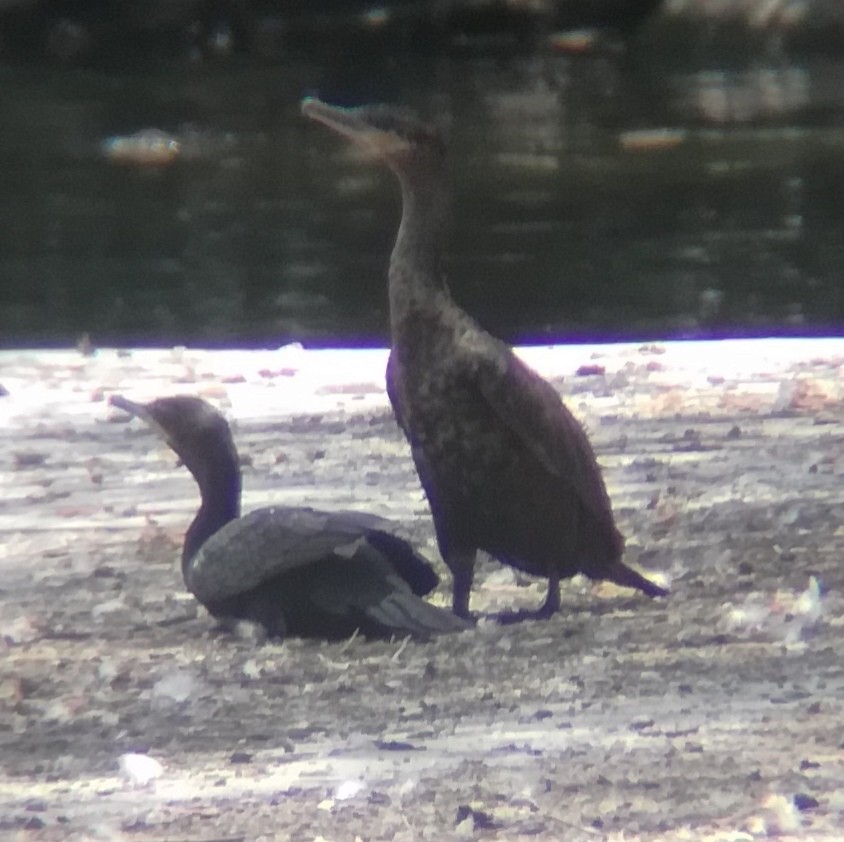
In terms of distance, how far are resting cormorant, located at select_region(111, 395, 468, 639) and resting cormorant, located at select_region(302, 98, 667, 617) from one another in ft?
0.44

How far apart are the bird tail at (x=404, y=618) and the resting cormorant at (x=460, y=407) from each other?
14 centimetres

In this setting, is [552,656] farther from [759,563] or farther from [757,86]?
[757,86]

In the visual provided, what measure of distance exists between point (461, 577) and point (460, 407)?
0.38 meters

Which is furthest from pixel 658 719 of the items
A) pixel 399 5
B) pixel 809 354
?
pixel 399 5

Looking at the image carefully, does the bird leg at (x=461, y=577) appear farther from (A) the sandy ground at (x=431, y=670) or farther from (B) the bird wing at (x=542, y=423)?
(B) the bird wing at (x=542, y=423)

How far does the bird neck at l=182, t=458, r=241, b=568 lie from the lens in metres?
3.08

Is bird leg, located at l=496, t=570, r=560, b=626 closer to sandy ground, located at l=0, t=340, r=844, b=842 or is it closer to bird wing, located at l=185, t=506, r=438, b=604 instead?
sandy ground, located at l=0, t=340, r=844, b=842

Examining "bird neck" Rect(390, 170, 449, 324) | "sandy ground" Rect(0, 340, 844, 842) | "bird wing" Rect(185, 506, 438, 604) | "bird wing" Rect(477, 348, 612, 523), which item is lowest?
"sandy ground" Rect(0, 340, 844, 842)

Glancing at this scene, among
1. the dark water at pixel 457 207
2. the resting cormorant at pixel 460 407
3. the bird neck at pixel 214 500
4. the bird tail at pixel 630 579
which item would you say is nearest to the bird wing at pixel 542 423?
the resting cormorant at pixel 460 407

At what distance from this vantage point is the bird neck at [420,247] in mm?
2818

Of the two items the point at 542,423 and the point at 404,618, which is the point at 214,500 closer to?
the point at 404,618

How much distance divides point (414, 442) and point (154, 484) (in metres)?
1.24

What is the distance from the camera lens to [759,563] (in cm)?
328

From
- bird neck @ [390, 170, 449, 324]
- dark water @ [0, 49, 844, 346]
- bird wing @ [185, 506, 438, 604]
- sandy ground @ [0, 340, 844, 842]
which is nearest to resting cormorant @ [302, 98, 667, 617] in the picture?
bird neck @ [390, 170, 449, 324]
